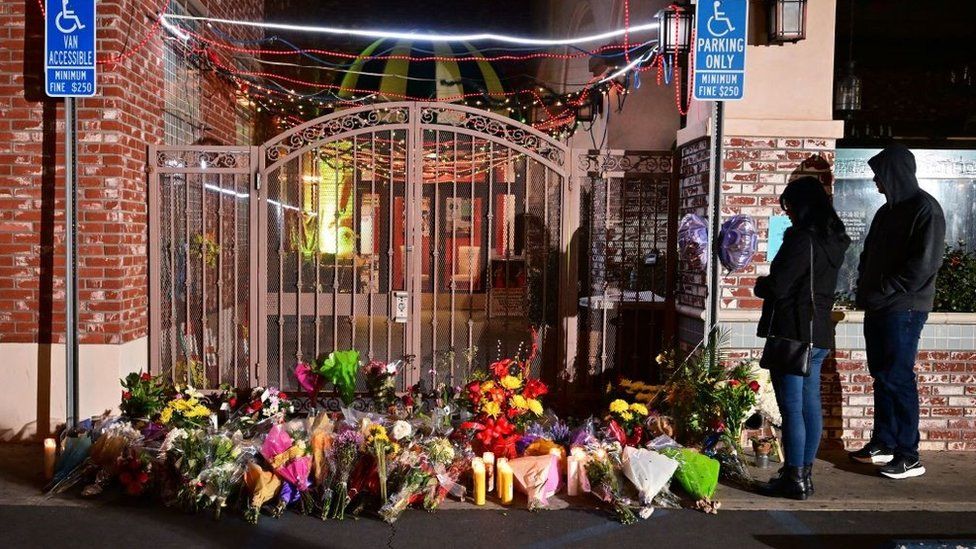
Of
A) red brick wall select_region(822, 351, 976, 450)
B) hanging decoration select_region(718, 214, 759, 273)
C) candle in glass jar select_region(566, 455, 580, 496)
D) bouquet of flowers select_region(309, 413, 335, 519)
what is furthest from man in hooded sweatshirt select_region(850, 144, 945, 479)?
bouquet of flowers select_region(309, 413, 335, 519)

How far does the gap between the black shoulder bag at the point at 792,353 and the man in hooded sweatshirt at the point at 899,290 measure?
0.91m

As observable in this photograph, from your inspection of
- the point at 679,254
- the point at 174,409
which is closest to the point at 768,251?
the point at 679,254

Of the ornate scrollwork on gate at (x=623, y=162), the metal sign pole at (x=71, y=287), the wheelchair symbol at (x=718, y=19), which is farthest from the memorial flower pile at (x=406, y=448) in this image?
the wheelchair symbol at (x=718, y=19)

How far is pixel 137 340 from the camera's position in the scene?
6109 mm

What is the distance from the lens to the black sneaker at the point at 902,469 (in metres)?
5.32

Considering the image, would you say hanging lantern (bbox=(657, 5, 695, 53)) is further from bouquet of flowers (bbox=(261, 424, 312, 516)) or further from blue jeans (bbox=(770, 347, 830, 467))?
bouquet of flowers (bbox=(261, 424, 312, 516))

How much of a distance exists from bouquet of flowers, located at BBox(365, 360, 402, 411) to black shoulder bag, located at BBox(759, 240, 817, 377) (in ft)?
8.91

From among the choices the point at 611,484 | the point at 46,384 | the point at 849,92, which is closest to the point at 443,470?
the point at 611,484

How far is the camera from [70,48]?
537 cm

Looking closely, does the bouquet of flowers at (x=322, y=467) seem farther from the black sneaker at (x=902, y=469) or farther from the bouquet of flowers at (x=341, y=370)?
the black sneaker at (x=902, y=469)

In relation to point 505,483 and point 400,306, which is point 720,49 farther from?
point 505,483

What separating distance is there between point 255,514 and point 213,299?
348 centimetres

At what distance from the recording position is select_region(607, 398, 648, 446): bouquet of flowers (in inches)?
208

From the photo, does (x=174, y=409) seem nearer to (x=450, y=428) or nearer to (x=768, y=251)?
(x=450, y=428)
